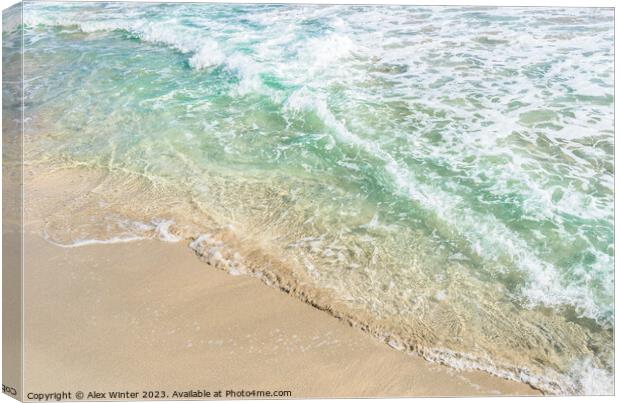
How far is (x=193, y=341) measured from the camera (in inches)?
146

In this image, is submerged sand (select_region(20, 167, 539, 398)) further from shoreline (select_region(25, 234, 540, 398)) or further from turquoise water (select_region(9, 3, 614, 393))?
turquoise water (select_region(9, 3, 614, 393))

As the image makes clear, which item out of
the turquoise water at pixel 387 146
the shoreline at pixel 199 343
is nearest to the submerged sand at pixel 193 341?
the shoreline at pixel 199 343

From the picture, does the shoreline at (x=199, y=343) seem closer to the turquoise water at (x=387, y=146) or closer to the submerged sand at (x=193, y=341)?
the submerged sand at (x=193, y=341)

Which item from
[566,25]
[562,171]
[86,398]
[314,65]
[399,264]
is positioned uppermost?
[566,25]

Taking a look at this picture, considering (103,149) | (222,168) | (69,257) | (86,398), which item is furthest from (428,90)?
(86,398)

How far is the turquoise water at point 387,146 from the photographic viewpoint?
4008 mm

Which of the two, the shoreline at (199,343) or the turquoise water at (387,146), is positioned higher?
the turquoise water at (387,146)

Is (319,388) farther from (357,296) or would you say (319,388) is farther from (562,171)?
(562,171)

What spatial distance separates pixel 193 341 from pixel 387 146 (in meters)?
2.41

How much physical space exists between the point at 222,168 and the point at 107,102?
5.14ft

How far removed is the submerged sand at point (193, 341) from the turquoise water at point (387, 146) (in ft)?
0.65

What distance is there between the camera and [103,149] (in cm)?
543

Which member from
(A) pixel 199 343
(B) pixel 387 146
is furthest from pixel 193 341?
(B) pixel 387 146

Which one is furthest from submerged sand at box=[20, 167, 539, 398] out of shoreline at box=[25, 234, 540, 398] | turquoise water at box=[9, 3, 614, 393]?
turquoise water at box=[9, 3, 614, 393]
